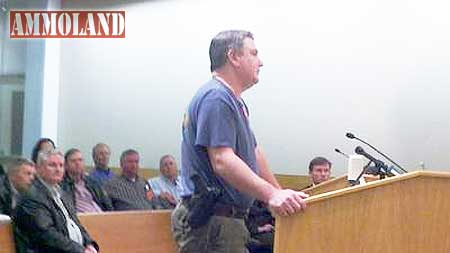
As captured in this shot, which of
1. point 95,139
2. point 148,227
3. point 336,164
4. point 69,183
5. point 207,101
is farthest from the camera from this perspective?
point 95,139

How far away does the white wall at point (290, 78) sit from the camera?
6.18 m

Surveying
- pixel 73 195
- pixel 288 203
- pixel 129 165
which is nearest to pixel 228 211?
pixel 288 203

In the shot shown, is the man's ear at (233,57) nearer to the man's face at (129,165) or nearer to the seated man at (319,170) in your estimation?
the seated man at (319,170)

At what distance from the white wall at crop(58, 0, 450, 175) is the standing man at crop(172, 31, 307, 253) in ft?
13.1

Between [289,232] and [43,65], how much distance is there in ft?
20.9

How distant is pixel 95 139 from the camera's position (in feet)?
26.1

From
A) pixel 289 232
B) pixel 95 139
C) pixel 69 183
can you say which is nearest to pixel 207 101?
pixel 289 232

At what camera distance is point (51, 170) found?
14.3 ft

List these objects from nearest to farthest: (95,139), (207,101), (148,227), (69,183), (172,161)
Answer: (207,101)
(148,227)
(69,183)
(172,161)
(95,139)

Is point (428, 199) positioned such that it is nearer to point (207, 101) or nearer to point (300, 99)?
point (207, 101)

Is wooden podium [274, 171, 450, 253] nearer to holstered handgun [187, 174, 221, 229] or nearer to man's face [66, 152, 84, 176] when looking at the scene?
holstered handgun [187, 174, 221, 229]

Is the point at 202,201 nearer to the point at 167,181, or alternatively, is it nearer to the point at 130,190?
the point at 130,190

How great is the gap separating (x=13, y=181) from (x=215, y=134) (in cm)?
285

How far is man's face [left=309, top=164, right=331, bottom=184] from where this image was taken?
617 centimetres
